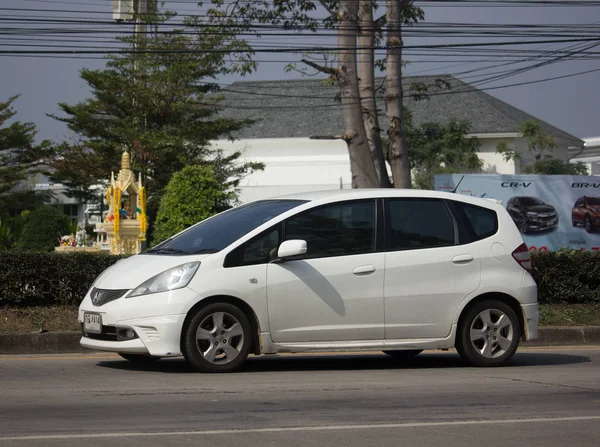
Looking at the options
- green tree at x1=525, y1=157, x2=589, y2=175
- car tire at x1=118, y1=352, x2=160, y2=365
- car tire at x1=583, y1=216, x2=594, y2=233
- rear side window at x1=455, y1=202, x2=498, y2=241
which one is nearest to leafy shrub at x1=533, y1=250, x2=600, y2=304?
rear side window at x1=455, y1=202, x2=498, y2=241

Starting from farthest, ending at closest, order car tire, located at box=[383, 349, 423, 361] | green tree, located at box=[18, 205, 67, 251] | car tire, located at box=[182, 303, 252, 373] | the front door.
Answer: green tree, located at box=[18, 205, 67, 251] → car tire, located at box=[383, 349, 423, 361] → the front door → car tire, located at box=[182, 303, 252, 373]

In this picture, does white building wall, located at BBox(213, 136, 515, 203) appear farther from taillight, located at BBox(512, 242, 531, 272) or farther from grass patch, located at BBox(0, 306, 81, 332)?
taillight, located at BBox(512, 242, 531, 272)

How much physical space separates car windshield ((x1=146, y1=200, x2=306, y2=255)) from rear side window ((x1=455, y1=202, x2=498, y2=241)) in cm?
174

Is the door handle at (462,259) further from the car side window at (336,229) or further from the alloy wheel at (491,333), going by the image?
→ the car side window at (336,229)

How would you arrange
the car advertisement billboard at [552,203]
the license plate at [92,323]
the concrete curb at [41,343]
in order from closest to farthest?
1. the license plate at [92,323]
2. the concrete curb at [41,343]
3. the car advertisement billboard at [552,203]

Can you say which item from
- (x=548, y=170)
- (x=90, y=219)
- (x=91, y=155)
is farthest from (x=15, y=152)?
(x=548, y=170)

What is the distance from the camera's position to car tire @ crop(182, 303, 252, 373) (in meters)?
8.61

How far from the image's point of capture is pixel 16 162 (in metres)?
51.3

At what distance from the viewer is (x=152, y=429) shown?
616cm

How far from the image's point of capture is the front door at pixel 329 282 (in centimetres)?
889

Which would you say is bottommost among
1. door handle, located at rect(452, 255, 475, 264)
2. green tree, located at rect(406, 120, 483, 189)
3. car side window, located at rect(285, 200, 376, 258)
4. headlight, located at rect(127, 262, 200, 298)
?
headlight, located at rect(127, 262, 200, 298)

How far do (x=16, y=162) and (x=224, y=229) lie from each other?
44604 millimetres

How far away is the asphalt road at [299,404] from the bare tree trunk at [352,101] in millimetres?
8377

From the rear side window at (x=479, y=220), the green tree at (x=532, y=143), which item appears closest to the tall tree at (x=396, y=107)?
the rear side window at (x=479, y=220)
